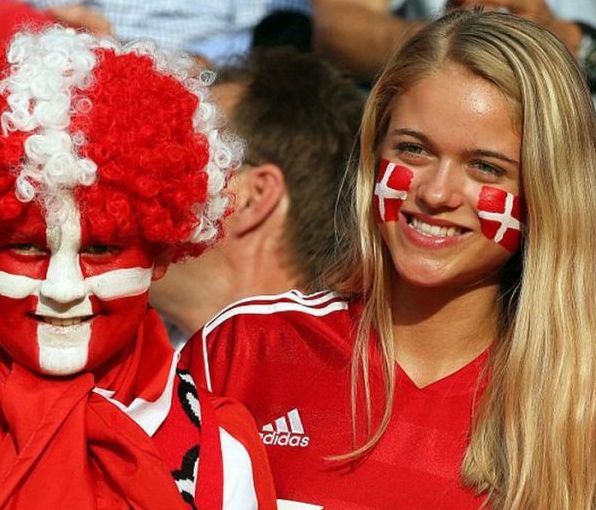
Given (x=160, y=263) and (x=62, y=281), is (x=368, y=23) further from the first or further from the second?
(x=62, y=281)

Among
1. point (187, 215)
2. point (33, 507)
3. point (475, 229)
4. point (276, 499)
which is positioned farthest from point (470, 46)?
point (33, 507)

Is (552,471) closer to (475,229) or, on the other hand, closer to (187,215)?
(475,229)

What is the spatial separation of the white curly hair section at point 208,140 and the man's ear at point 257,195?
43.9 inches

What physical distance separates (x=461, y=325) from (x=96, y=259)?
941mm

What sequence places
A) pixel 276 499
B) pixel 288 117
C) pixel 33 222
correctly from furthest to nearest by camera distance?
pixel 288 117 < pixel 276 499 < pixel 33 222

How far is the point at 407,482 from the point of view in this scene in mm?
3006

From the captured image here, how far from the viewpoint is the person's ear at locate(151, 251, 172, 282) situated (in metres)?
2.78

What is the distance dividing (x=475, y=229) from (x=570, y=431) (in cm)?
46

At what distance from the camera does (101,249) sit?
8.69 ft

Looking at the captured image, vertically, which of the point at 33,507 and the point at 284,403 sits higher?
the point at 33,507

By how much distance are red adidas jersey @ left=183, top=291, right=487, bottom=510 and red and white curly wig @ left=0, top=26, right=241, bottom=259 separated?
59 cm

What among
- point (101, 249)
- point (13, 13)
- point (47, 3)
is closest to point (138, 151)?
point (101, 249)

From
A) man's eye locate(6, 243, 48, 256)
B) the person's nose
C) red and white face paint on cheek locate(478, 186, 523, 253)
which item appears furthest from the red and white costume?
red and white face paint on cheek locate(478, 186, 523, 253)

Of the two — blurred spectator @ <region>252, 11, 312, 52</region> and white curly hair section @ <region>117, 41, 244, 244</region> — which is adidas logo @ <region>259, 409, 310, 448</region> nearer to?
white curly hair section @ <region>117, 41, 244, 244</region>
